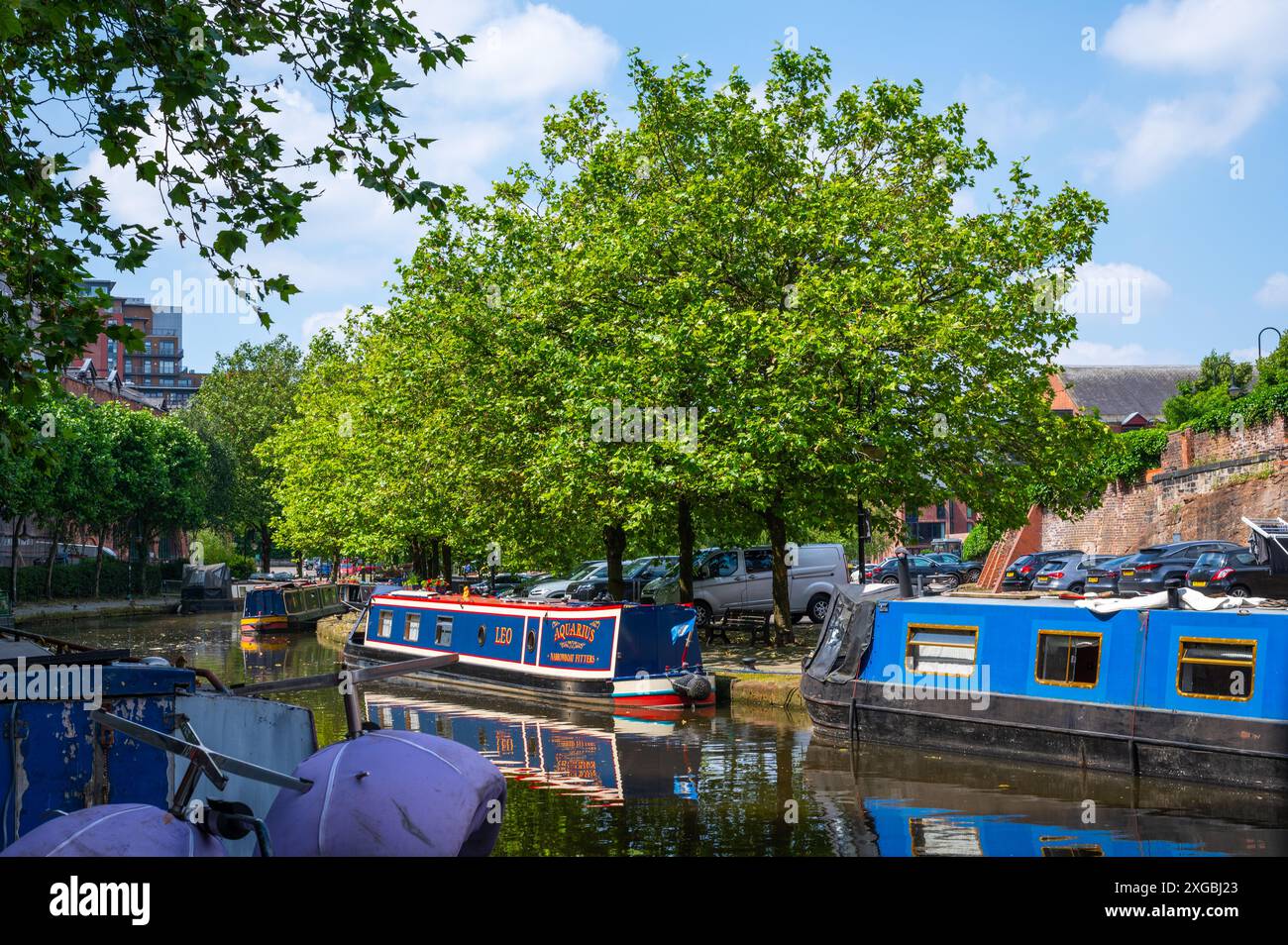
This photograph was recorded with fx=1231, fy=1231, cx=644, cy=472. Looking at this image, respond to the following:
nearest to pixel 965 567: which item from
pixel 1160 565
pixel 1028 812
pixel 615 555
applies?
pixel 1160 565

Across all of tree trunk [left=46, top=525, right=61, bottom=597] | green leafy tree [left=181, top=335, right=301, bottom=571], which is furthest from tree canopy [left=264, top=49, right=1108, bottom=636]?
green leafy tree [left=181, top=335, right=301, bottom=571]

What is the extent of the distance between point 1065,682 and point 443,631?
1446cm

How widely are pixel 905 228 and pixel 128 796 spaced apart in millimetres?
18377

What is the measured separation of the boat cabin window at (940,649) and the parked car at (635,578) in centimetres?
1599

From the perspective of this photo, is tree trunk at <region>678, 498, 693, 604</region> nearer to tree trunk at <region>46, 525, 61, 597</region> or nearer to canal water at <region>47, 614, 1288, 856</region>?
canal water at <region>47, 614, 1288, 856</region>

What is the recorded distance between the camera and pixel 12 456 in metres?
10.2

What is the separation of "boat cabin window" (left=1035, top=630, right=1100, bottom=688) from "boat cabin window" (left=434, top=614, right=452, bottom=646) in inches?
542

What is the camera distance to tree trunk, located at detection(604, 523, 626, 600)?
91.4ft

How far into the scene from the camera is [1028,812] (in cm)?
1177

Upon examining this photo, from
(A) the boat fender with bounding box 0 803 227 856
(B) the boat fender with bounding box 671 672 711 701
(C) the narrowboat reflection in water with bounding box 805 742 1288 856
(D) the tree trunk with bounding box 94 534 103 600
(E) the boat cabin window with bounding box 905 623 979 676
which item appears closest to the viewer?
(A) the boat fender with bounding box 0 803 227 856

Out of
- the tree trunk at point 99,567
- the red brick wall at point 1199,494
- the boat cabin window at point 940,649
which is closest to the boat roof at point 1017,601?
the boat cabin window at point 940,649

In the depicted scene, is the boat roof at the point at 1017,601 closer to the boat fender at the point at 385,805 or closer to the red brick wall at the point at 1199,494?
the boat fender at the point at 385,805

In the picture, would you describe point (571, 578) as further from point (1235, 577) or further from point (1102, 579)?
point (1235, 577)
